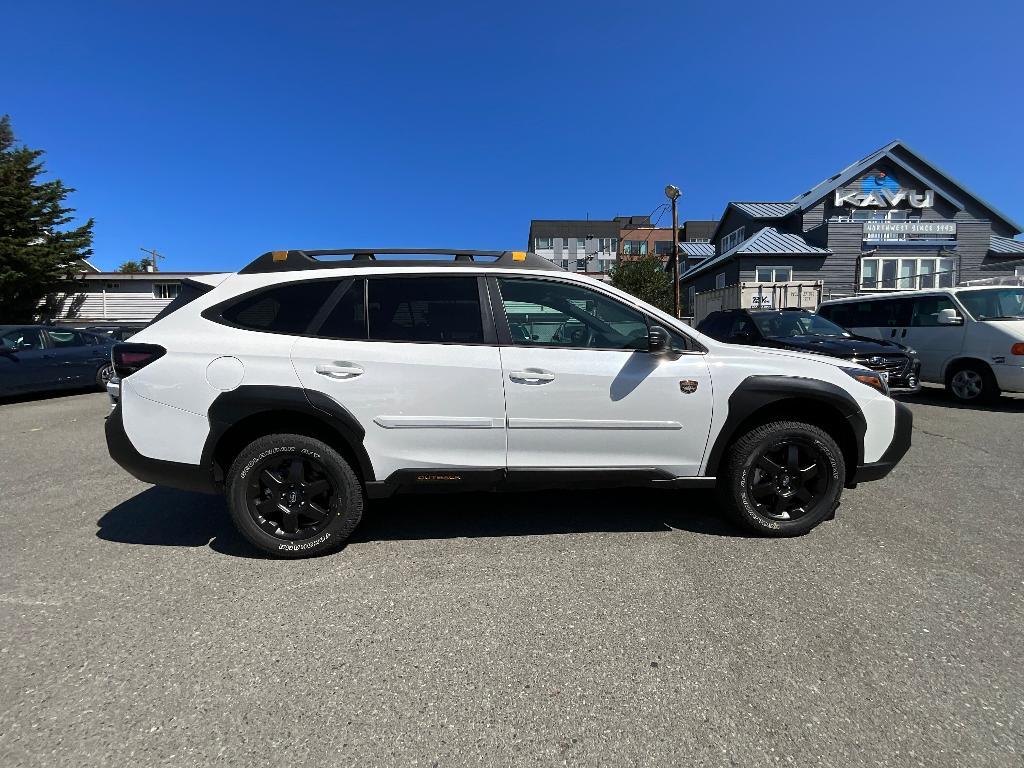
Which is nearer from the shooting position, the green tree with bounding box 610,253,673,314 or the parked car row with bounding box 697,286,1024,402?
the parked car row with bounding box 697,286,1024,402

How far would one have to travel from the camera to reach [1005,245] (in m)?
25.0

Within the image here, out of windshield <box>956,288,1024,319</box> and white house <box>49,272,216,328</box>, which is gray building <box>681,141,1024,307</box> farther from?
white house <box>49,272,216,328</box>

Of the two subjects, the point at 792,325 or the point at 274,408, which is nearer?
the point at 274,408

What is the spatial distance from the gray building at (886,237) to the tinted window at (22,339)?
2548cm

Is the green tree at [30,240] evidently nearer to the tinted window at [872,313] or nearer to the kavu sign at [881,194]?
the tinted window at [872,313]

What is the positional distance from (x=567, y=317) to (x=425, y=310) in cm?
91

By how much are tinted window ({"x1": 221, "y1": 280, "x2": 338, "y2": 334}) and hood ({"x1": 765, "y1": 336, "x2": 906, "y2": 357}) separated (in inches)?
256

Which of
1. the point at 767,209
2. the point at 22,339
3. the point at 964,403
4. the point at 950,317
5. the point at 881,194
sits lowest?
the point at 964,403

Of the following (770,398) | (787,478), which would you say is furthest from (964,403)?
(770,398)

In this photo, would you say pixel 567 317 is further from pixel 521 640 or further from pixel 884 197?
pixel 884 197

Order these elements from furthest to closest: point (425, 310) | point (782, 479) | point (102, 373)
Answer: point (102, 373) → point (782, 479) → point (425, 310)

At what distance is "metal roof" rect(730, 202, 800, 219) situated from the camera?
2830cm

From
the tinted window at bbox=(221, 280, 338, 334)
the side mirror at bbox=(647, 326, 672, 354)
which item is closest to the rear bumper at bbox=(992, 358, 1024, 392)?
the side mirror at bbox=(647, 326, 672, 354)

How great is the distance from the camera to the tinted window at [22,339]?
9368mm
